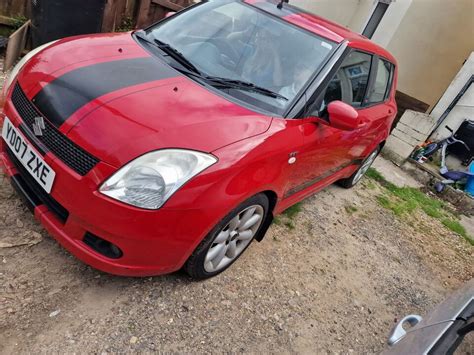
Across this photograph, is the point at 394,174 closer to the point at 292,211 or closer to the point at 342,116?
the point at 292,211

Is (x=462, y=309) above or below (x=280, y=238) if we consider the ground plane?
above

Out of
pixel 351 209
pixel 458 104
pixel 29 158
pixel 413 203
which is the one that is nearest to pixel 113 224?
pixel 29 158

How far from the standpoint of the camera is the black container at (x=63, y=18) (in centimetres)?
428

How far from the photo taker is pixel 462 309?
176 cm

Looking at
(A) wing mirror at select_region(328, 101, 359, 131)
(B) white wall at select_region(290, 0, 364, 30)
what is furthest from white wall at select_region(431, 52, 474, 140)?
(A) wing mirror at select_region(328, 101, 359, 131)

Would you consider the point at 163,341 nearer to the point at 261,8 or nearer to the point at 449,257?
the point at 261,8

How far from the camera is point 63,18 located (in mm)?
4340

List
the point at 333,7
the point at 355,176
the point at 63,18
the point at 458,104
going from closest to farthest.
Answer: the point at 63,18
the point at 355,176
the point at 458,104
the point at 333,7

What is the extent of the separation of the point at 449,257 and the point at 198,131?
366 cm

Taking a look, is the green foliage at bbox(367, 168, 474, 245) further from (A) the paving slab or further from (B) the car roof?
(B) the car roof

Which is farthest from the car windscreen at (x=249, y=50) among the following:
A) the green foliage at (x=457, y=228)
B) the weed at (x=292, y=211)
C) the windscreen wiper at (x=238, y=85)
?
the green foliage at (x=457, y=228)

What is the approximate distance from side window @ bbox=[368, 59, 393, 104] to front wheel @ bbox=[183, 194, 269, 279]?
1899 mm

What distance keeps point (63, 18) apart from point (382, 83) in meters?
3.58

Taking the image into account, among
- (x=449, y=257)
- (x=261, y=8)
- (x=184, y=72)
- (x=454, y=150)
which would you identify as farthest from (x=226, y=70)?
(x=454, y=150)
